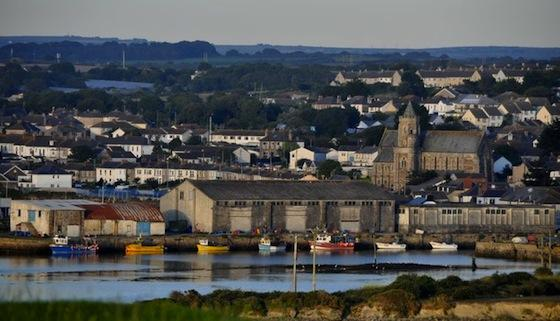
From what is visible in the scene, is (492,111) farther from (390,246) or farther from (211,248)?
(211,248)

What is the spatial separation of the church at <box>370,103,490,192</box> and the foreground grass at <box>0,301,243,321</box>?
34912 mm

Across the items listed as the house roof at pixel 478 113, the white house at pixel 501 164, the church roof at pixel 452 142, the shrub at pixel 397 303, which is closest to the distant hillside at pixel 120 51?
the house roof at pixel 478 113

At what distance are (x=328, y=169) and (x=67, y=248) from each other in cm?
1850

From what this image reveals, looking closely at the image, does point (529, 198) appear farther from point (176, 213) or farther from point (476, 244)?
point (176, 213)

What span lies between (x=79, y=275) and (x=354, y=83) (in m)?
61.5

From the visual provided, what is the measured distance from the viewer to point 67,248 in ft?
111

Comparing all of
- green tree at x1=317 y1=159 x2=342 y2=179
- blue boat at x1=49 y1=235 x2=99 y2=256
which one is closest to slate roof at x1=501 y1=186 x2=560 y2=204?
green tree at x1=317 y1=159 x2=342 y2=179

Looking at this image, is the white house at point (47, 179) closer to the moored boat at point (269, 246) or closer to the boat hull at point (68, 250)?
the moored boat at point (269, 246)

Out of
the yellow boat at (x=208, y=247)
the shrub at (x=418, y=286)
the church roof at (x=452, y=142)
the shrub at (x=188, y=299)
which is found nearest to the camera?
the shrub at (x=188, y=299)

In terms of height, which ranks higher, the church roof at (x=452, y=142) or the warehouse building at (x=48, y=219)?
the church roof at (x=452, y=142)

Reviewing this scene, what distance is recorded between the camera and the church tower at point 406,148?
48.4 m

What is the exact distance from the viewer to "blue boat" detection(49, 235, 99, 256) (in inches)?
1330

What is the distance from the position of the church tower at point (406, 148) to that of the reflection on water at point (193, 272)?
11.7 metres

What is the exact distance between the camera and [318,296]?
74.0 ft
